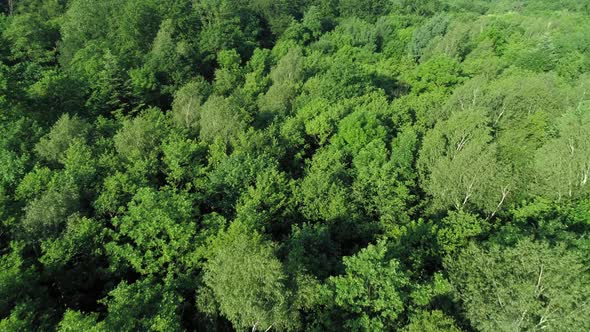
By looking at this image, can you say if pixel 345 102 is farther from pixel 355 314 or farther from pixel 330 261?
pixel 355 314

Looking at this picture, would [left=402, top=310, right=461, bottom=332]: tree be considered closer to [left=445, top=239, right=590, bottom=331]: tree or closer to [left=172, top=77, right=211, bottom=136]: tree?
[left=445, top=239, right=590, bottom=331]: tree

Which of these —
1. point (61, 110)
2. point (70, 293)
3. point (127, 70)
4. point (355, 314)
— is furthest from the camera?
point (127, 70)

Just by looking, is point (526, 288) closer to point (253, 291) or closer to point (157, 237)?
point (253, 291)

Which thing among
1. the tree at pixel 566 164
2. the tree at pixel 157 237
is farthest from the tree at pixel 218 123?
the tree at pixel 566 164

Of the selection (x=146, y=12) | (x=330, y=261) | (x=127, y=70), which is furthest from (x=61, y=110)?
(x=330, y=261)

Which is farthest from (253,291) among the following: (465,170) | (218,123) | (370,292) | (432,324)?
(218,123)
